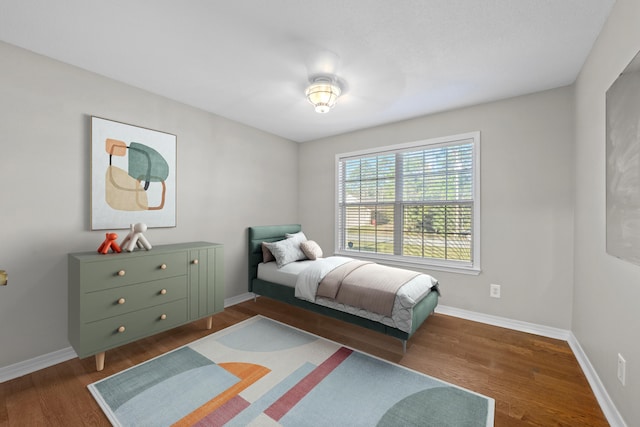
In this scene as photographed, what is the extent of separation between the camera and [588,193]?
211 cm

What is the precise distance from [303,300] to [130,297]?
1608 mm

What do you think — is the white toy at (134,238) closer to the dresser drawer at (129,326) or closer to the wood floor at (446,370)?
the dresser drawer at (129,326)

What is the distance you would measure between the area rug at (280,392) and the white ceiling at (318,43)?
2492 mm

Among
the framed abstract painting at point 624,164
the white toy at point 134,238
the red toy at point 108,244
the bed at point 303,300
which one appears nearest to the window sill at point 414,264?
the bed at point 303,300

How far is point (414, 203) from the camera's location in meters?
3.56

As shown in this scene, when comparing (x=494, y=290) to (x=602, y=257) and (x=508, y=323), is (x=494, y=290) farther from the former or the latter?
(x=602, y=257)

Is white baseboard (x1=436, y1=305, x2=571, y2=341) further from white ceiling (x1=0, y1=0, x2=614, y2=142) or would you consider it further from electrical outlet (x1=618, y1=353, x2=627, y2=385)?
white ceiling (x1=0, y1=0, x2=614, y2=142)

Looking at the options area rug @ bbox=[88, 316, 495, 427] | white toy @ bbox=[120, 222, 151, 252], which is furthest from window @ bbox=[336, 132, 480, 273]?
white toy @ bbox=[120, 222, 151, 252]

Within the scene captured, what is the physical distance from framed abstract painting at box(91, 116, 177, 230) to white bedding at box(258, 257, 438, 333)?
132cm

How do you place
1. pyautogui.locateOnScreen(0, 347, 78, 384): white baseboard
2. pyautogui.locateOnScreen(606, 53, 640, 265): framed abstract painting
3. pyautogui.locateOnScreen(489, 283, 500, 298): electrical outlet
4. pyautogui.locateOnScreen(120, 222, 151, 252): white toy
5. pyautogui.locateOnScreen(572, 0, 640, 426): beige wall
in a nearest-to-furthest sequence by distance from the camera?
pyautogui.locateOnScreen(606, 53, 640, 265): framed abstract painting < pyautogui.locateOnScreen(572, 0, 640, 426): beige wall < pyautogui.locateOnScreen(0, 347, 78, 384): white baseboard < pyautogui.locateOnScreen(120, 222, 151, 252): white toy < pyautogui.locateOnScreen(489, 283, 500, 298): electrical outlet

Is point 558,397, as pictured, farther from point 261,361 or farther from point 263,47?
point 263,47

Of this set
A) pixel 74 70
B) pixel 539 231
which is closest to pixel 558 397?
pixel 539 231

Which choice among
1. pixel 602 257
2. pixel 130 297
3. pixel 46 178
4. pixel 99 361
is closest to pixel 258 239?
pixel 130 297

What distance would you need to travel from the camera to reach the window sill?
122 inches
